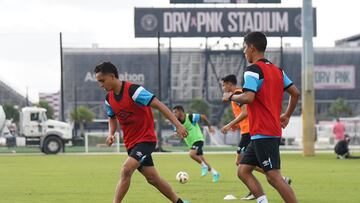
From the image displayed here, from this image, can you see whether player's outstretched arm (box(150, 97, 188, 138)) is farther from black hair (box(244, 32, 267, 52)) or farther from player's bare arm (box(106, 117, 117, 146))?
black hair (box(244, 32, 267, 52))

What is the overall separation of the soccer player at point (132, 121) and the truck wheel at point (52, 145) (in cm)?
3573

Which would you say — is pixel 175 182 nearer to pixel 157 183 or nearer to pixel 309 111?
pixel 157 183

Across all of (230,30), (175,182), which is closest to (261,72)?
(175,182)

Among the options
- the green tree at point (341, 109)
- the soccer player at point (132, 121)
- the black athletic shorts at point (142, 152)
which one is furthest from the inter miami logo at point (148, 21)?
the black athletic shorts at point (142, 152)

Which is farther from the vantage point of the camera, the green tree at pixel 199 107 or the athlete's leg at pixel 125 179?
the green tree at pixel 199 107

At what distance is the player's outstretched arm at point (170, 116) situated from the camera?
10.6 meters

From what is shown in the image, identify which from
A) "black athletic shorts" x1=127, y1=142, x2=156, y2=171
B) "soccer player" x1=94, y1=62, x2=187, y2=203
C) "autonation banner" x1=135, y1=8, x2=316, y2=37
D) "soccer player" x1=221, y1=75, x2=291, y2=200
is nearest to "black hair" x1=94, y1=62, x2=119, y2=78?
"soccer player" x1=94, y1=62, x2=187, y2=203

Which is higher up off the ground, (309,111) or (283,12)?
(283,12)

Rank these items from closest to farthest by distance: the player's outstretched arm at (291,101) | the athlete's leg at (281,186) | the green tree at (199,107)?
1. the athlete's leg at (281,186)
2. the player's outstretched arm at (291,101)
3. the green tree at (199,107)

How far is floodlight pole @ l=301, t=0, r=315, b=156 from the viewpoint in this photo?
38.9 metres

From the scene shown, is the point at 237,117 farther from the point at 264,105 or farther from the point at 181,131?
the point at 264,105

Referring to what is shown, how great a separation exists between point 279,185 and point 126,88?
2493 mm

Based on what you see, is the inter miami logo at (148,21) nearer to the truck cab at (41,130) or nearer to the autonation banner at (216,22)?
the autonation banner at (216,22)

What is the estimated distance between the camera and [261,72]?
32.3ft
